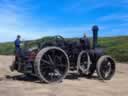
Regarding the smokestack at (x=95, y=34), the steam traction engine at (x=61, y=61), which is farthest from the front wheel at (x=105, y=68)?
the smokestack at (x=95, y=34)

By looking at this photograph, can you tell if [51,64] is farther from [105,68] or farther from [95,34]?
[95,34]

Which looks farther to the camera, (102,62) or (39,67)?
(102,62)

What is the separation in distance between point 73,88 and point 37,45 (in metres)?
3.33

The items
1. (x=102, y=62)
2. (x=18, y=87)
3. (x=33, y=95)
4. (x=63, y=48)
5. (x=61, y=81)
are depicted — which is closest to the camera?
(x=33, y=95)

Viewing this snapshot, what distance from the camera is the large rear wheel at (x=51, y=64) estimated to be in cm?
1466

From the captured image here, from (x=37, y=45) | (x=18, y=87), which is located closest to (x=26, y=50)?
(x=37, y=45)

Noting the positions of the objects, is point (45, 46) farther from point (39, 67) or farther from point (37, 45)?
point (39, 67)

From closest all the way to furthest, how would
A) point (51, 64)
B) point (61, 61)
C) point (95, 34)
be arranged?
point (51, 64)
point (61, 61)
point (95, 34)

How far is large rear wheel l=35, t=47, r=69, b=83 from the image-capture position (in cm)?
1466

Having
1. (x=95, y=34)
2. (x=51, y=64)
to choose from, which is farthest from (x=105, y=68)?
(x=51, y=64)

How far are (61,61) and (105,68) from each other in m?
3.16

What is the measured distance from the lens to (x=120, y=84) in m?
16.1

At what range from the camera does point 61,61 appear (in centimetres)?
1571

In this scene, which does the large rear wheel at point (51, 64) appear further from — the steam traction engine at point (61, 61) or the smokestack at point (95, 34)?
the smokestack at point (95, 34)
